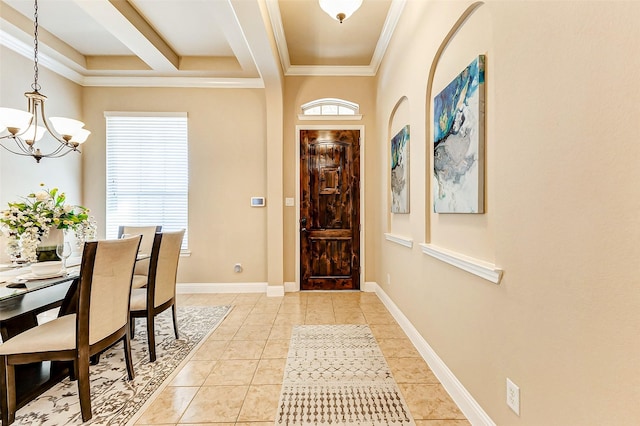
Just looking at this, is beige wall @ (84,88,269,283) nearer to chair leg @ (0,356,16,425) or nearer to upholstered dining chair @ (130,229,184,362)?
upholstered dining chair @ (130,229,184,362)

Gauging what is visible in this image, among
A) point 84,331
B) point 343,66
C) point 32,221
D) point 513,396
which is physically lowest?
point 513,396

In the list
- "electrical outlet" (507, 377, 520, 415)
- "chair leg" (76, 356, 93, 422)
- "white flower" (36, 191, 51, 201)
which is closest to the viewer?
"electrical outlet" (507, 377, 520, 415)

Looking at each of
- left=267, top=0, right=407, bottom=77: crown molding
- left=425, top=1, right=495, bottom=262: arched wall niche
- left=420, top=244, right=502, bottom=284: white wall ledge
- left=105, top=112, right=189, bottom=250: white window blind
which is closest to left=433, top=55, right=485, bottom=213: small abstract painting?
left=425, top=1, right=495, bottom=262: arched wall niche

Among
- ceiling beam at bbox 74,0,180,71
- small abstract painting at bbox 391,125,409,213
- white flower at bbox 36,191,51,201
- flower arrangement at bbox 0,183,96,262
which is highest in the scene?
ceiling beam at bbox 74,0,180,71

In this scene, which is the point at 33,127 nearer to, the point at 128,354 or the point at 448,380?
the point at 128,354

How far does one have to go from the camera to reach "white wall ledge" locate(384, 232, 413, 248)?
266 centimetres

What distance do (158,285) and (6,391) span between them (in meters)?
0.98

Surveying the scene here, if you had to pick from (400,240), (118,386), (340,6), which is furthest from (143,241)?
(340,6)

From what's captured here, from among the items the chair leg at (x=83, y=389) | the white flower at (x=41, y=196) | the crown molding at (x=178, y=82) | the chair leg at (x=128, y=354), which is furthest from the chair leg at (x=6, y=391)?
the crown molding at (x=178, y=82)

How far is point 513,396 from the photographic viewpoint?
1275mm

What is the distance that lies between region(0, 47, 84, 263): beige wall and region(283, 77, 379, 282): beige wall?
9.77 feet

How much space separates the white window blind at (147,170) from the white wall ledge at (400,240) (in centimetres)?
297

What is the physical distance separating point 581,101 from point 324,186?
344 cm

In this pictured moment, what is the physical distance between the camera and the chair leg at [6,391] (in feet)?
5.16
